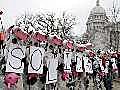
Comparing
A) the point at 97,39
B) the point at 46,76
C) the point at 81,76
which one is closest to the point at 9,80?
the point at 46,76

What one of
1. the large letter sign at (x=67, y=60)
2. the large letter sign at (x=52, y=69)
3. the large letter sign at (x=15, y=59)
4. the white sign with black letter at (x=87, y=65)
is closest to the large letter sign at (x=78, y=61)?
the white sign with black letter at (x=87, y=65)

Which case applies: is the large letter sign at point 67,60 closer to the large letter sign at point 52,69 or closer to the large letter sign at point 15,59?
the large letter sign at point 52,69

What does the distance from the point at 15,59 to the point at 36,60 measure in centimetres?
65

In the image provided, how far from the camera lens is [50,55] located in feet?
27.1

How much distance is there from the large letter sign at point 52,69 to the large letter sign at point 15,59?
1.11 metres

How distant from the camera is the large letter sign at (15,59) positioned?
22.9ft

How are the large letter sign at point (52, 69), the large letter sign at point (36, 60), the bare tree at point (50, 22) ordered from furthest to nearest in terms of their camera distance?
the bare tree at point (50, 22) → the large letter sign at point (52, 69) → the large letter sign at point (36, 60)

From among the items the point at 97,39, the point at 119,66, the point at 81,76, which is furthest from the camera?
the point at 97,39

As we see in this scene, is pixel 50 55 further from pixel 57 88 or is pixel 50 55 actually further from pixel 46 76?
pixel 57 88

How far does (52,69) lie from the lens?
8.33 metres

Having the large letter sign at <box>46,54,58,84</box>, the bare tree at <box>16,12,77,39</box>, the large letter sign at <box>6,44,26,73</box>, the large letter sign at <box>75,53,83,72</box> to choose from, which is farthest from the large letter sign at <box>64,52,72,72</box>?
the bare tree at <box>16,12,77,39</box>

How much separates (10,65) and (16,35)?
0.68 metres

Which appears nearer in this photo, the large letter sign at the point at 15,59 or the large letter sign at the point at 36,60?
the large letter sign at the point at 15,59

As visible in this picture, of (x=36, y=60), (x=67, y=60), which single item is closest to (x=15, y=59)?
(x=36, y=60)
